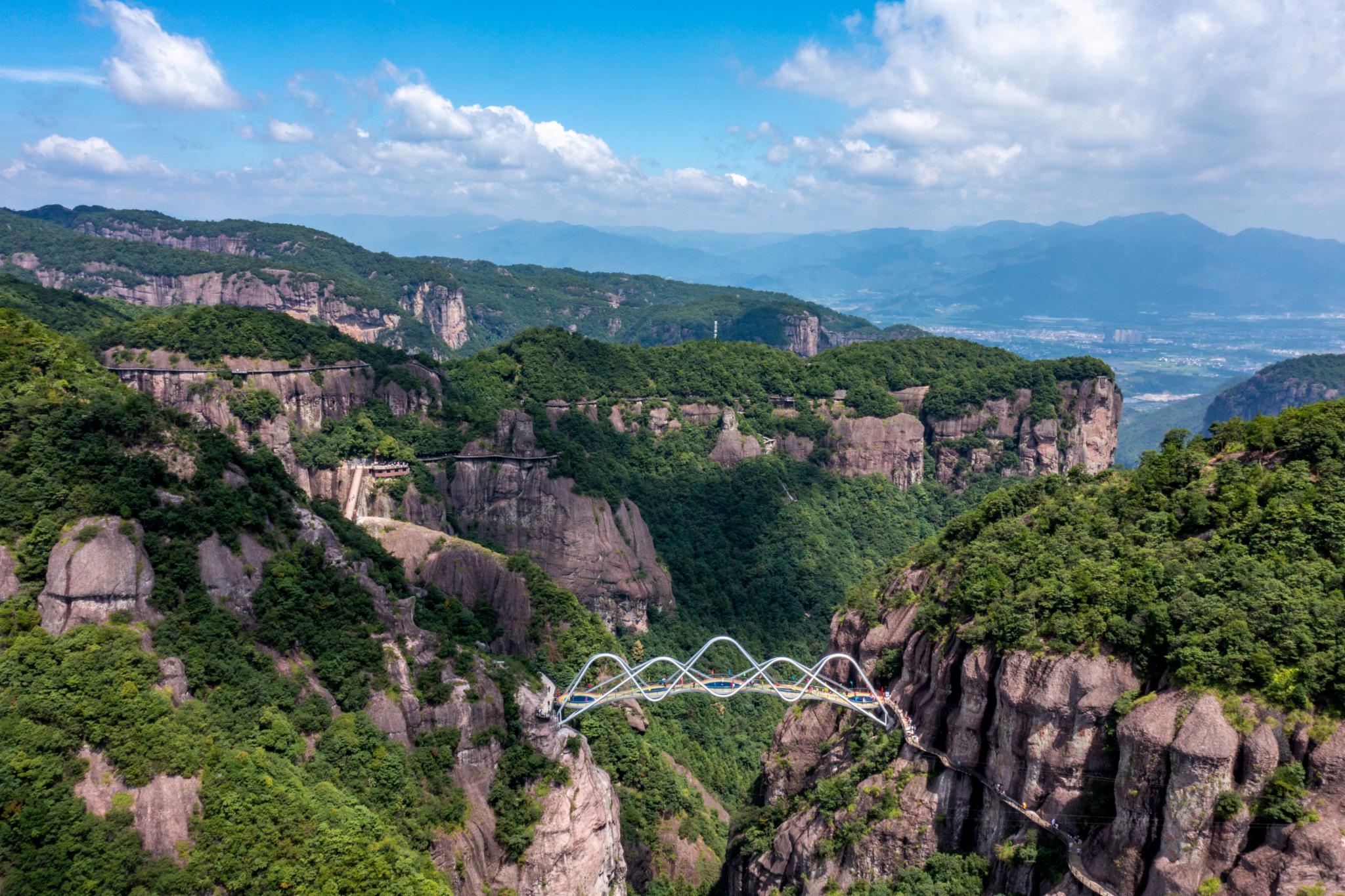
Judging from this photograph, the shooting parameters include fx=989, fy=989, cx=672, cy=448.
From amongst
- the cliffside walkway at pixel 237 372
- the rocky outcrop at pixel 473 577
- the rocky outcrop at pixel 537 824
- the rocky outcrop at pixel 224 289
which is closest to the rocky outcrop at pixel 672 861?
the rocky outcrop at pixel 537 824

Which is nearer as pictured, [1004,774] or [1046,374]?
[1004,774]

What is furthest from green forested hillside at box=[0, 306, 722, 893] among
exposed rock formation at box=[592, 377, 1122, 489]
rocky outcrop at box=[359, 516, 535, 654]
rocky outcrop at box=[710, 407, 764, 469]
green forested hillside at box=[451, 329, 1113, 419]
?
exposed rock formation at box=[592, 377, 1122, 489]

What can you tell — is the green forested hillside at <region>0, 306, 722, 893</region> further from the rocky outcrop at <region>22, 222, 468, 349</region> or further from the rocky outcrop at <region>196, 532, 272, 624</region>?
the rocky outcrop at <region>22, 222, 468, 349</region>

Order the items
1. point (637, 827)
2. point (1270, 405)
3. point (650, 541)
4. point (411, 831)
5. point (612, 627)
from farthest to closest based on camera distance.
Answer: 1. point (1270, 405)
2. point (650, 541)
3. point (612, 627)
4. point (637, 827)
5. point (411, 831)

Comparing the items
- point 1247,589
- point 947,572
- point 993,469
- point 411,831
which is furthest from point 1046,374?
point 411,831

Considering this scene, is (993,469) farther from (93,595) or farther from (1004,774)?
(93,595)

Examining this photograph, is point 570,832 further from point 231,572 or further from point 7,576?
point 7,576

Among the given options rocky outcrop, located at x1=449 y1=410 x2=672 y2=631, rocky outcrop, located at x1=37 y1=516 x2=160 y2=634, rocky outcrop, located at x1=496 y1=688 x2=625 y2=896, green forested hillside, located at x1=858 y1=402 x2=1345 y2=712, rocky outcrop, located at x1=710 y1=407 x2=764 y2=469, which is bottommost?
rocky outcrop, located at x1=496 y1=688 x2=625 y2=896
